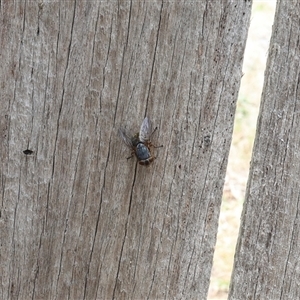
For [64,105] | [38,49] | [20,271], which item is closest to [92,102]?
[64,105]

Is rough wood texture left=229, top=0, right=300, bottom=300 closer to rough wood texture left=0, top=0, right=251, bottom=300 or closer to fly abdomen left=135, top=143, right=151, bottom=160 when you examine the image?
rough wood texture left=0, top=0, right=251, bottom=300

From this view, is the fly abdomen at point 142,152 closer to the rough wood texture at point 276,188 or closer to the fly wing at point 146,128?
the fly wing at point 146,128

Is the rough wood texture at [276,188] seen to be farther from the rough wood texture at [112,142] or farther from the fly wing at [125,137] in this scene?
the fly wing at [125,137]

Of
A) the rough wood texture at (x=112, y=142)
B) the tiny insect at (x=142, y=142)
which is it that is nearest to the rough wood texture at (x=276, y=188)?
the rough wood texture at (x=112, y=142)

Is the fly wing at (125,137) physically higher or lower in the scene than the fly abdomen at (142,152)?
higher

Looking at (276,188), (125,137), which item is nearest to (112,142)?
(125,137)

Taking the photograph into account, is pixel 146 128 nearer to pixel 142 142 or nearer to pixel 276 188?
pixel 142 142
